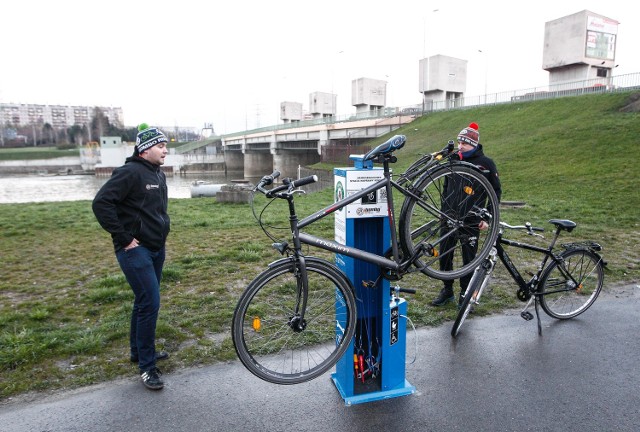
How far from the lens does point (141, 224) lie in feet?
11.6

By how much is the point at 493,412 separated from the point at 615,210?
1041cm

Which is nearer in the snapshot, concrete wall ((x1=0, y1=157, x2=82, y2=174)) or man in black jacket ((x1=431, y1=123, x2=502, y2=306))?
man in black jacket ((x1=431, y1=123, x2=502, y2=306))

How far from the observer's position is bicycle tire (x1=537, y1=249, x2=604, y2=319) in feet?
15.5

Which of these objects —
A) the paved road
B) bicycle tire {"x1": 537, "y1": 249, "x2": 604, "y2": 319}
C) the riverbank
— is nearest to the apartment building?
the riverbank

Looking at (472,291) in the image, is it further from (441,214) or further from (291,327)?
(291,327)

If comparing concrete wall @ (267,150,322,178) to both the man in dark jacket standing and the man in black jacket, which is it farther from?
the man in dark jacket standing

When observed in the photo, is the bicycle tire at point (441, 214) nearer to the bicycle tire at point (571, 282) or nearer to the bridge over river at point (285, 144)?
the bicycle tire at point (571, 282)

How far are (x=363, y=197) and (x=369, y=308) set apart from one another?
0.94 m

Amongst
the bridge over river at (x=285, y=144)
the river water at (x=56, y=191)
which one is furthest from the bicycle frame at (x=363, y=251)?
the bridge over river at (x=285, y=144)

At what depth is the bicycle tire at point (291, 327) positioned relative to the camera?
291 centimetres

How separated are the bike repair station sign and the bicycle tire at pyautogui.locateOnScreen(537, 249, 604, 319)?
2.59 metres

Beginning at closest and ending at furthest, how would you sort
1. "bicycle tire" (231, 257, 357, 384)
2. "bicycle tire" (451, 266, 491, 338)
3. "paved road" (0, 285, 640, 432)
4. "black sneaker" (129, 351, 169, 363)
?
"bicycle tire" (231, 257, 357, 384) → "paved road" (0, 285, 640, 432) → "black sneaker" (129, 351, 169, 363) → "bicycle tire" (451, 266, 491, 338)

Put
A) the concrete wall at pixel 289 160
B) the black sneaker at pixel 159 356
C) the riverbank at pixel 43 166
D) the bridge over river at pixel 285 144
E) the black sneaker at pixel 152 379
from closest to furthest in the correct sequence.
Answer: the black sneaker at pixel 152 379, the black sneaker at pixel 159 356, the bridge over river at pixel 285 144, the concrete wall at pixel 289 160, the riverbank at pixel 43 166

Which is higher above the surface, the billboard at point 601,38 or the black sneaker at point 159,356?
the billboard at point 601,38
